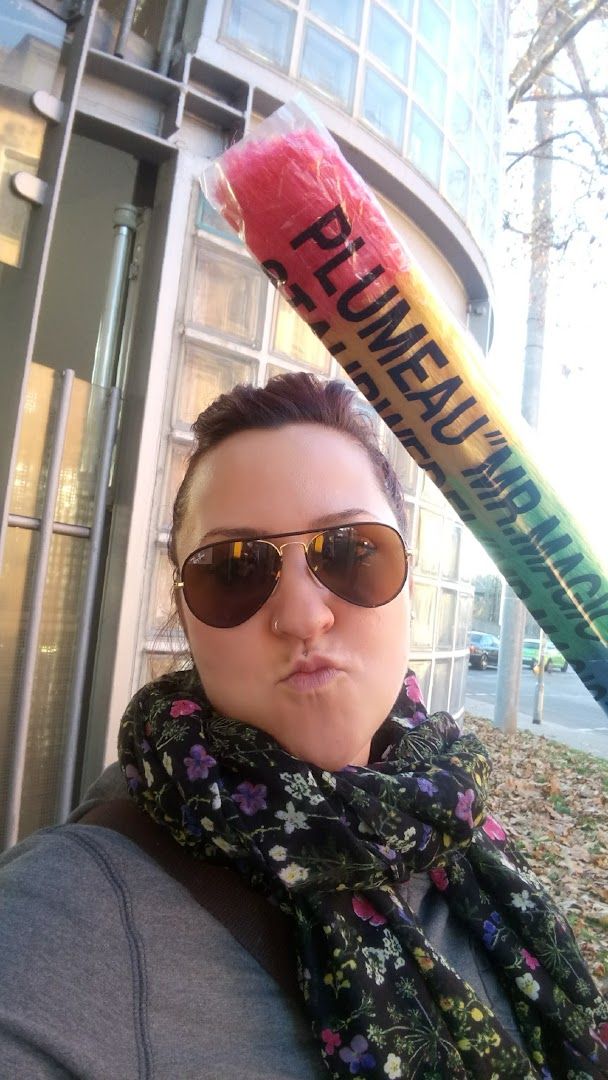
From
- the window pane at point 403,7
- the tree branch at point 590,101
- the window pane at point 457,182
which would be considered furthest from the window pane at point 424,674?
the tree branch at point 590,101

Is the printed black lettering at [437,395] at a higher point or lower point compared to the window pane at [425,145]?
lower

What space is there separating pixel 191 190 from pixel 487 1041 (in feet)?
9.81

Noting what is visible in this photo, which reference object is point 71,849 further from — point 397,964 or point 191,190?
point 191,190

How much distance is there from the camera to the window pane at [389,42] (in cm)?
333

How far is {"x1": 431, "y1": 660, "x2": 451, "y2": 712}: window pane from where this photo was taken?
13.1 ft

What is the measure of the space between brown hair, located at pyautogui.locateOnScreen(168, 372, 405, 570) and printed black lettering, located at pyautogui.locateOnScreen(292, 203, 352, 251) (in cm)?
34

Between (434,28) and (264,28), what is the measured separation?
1.23m

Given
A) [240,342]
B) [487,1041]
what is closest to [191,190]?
[240,342]

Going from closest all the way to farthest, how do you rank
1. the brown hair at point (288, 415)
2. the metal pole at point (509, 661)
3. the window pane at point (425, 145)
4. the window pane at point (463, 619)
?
the brown hair at point (288, 415) < the window pane at point (425, 145) < the window pane at point (463, 619) < the metal pole at point (509, 661)

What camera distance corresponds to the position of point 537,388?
6035 millimetres

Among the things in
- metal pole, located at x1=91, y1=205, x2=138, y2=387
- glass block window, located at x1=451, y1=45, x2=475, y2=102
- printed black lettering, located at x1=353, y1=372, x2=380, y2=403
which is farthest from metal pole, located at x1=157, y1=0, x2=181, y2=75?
printed black lettering, located at x1=353, y1=372, x2=380, y2=403

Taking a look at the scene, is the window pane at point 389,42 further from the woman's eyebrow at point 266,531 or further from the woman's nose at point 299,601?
the woman's nose at point 299,601

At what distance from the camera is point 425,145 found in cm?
362

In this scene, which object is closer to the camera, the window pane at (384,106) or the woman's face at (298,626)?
the woman's face at (298,626)
